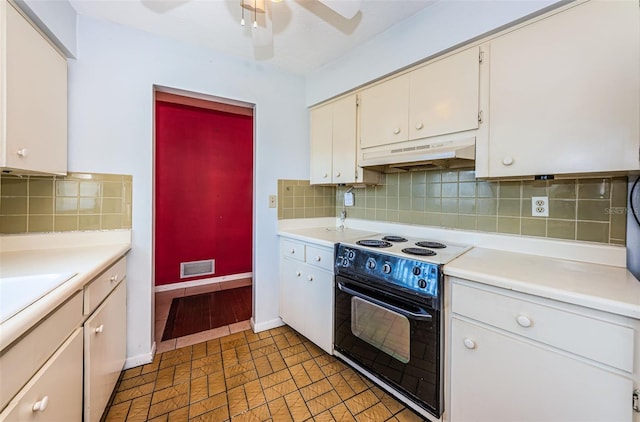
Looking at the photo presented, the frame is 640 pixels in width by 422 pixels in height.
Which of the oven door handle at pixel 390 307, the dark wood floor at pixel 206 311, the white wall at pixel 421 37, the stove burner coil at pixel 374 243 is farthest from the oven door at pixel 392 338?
the white wall at pixel 421 37

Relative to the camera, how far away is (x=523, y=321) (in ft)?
3.42

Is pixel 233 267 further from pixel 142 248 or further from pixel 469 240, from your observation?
pixel 469 240

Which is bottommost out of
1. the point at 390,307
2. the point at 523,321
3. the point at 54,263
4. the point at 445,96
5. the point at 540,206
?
the point at 390,307

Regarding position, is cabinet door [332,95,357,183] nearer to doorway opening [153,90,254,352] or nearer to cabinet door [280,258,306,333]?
cabinet door [280,258,306,333]

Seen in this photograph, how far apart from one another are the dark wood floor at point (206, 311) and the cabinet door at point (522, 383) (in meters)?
1.99

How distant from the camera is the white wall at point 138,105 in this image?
1.72 meters

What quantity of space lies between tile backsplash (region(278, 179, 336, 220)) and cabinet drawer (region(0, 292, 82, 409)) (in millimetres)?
1612

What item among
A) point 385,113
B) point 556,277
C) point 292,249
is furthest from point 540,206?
point 292,249

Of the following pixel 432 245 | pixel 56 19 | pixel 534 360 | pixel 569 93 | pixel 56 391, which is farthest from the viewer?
pixel 432 245

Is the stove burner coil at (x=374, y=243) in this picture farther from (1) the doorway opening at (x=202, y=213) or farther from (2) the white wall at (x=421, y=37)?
(1) the doorway opening at (x=202, y=213)

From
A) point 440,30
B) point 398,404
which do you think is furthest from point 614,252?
point 440,30

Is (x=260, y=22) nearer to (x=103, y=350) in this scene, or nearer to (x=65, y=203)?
(x=65, y=203)

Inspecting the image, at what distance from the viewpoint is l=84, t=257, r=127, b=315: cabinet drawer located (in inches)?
46.5

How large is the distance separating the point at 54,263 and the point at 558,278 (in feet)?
7.49
